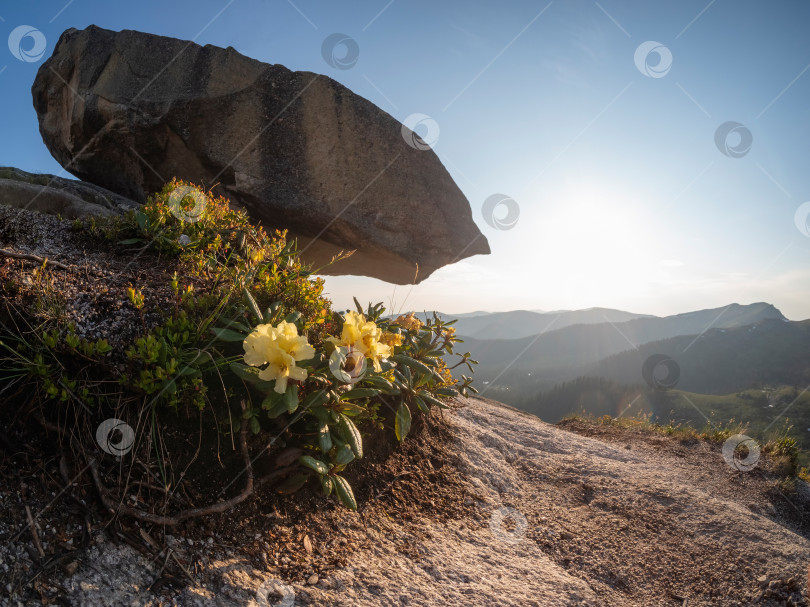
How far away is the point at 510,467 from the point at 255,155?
7212 mm

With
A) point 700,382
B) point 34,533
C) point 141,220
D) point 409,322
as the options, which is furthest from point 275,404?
point 700,382

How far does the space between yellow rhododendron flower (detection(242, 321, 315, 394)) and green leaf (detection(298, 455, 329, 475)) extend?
1.77 feet

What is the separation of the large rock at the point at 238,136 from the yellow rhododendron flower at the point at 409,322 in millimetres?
5038

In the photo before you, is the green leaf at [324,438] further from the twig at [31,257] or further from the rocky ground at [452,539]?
the twig at [31,257]

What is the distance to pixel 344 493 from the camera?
2.73 meters

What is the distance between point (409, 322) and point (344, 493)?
2124mm

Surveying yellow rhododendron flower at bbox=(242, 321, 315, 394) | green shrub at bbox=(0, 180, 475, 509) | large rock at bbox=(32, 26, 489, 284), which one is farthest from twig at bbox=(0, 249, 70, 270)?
large rock at bbox=(32, 26, 489, 284)

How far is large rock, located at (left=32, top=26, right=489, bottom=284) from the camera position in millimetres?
8625

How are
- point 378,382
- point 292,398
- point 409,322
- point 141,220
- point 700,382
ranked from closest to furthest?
point 292,398, point 378,382, point 141,220, point 409,322, point 700,382

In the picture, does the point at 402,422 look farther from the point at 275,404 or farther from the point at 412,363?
the point at 275,404

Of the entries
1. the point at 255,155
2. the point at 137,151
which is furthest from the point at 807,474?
the point at 137,151

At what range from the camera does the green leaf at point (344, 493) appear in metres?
2.70

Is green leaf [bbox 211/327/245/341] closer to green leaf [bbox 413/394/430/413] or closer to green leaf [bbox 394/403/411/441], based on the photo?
green leaf [bbox 394/403/411/441]

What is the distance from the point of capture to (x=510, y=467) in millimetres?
4836
